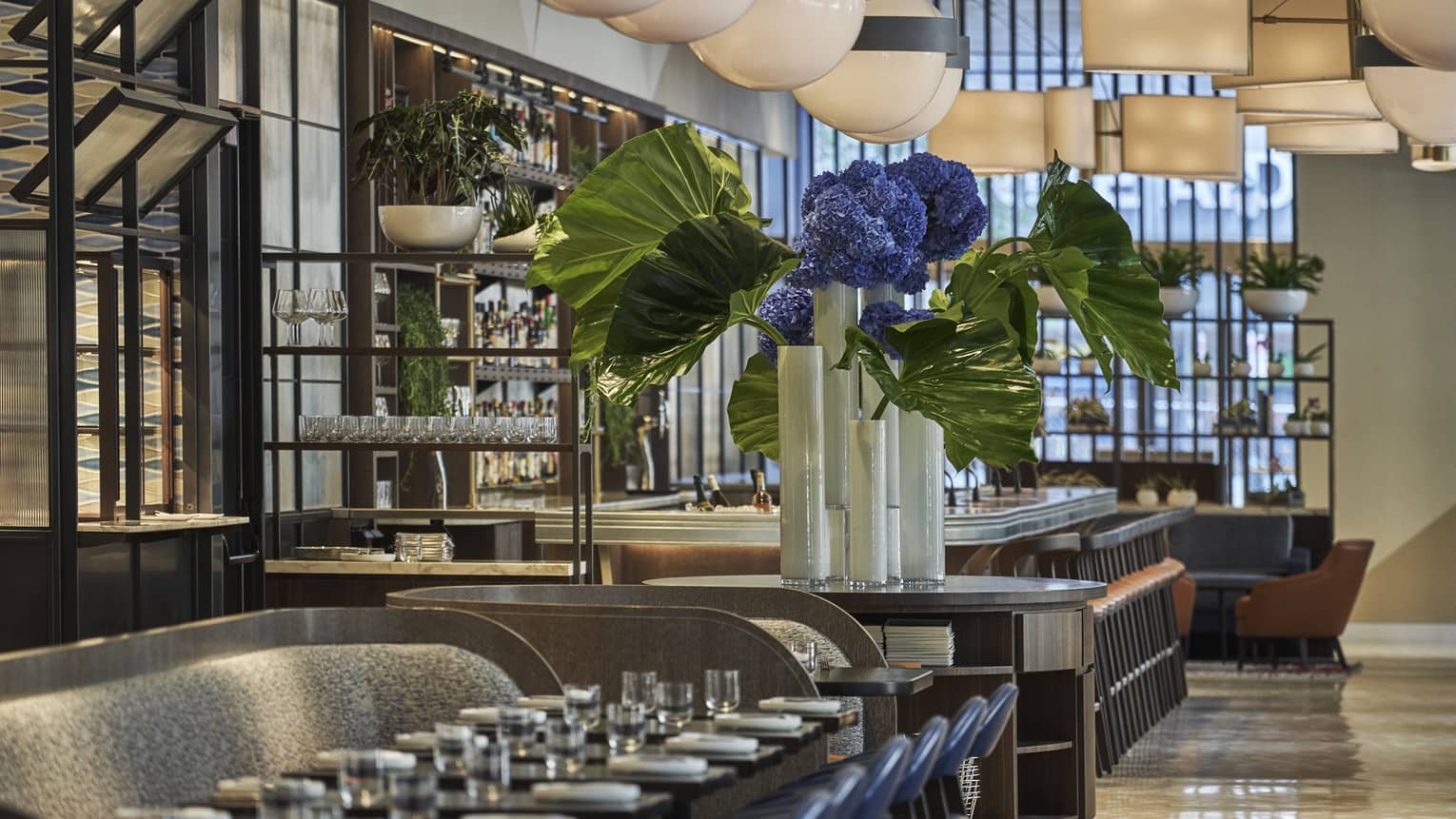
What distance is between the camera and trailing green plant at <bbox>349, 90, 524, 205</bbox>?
7.84 meters

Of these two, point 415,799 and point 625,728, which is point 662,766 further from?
point 415,799

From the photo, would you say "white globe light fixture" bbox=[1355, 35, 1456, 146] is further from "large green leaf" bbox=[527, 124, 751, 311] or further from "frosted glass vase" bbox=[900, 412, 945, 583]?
"large green leaf" bbox=[527, 124, 751, 311]

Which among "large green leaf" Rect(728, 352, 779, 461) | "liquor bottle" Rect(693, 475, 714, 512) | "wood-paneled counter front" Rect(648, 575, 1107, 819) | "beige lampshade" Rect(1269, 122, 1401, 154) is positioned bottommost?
"wood-paneled counter front" Rect(648, 575, 1107, 819)

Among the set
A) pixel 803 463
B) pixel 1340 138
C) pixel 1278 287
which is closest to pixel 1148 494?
pixel 1278 287

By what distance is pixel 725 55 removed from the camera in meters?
4.92

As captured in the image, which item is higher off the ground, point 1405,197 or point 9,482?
point 1405,197

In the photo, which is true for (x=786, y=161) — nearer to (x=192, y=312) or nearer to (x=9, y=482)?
(x=192, y=312)

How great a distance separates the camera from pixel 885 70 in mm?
5977

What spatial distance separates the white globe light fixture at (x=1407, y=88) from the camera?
674 centimetres

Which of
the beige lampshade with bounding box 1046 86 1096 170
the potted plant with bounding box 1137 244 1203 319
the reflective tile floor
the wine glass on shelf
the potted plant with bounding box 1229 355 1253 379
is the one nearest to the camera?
the wine glass on shelf

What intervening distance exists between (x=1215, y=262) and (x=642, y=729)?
14200 mm

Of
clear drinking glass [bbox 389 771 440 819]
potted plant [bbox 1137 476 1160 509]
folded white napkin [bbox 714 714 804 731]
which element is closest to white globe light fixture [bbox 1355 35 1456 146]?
folded white napkin [bbox 714 714 804 731]

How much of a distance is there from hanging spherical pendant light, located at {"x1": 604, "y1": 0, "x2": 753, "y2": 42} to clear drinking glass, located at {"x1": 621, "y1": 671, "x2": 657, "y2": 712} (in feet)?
4.47

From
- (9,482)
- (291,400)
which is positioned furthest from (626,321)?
(291,400)
